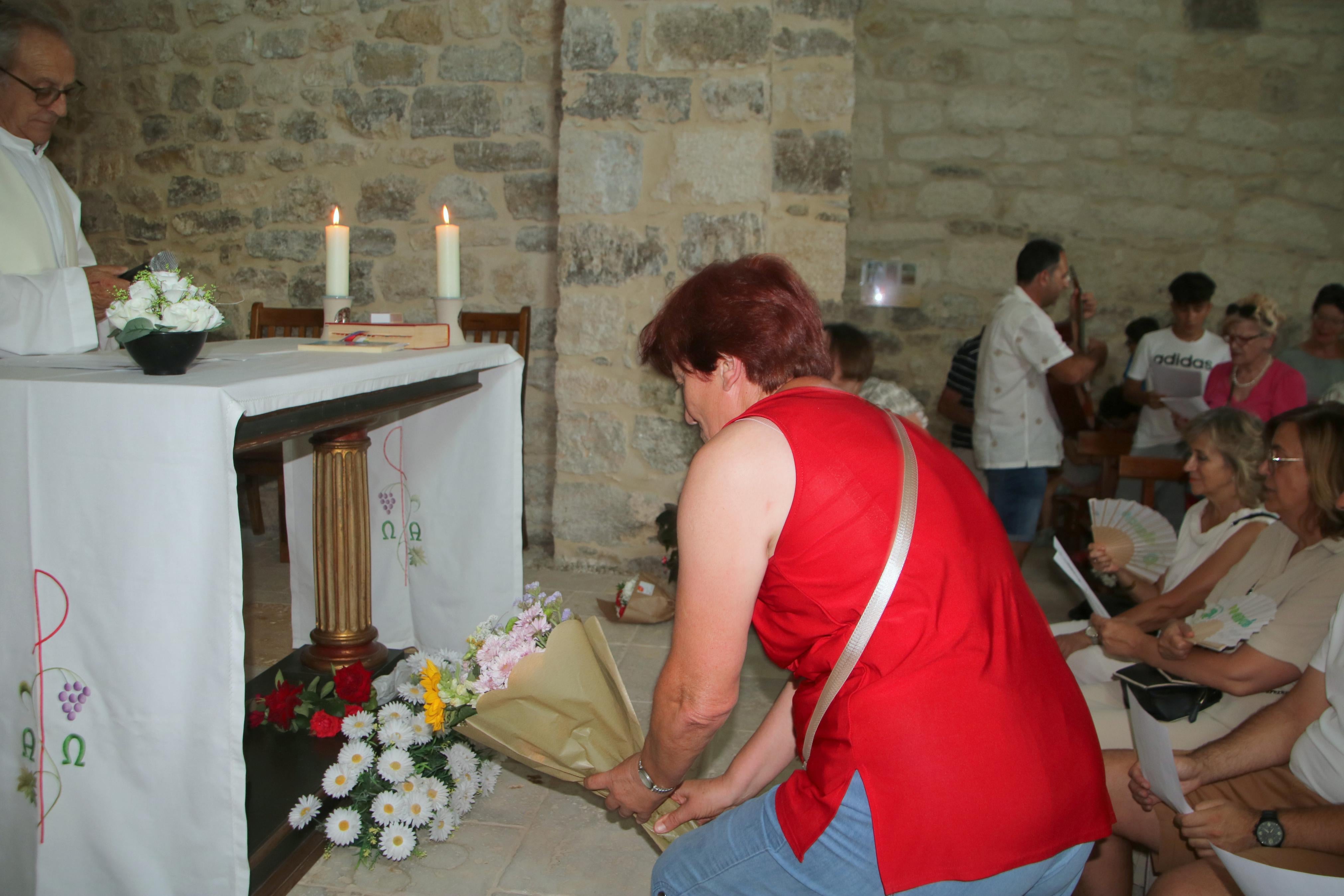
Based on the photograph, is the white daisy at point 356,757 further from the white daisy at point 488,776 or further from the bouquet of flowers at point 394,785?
the white daisy at point 488,776

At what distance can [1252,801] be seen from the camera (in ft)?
5.37

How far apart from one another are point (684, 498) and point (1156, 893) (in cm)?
109

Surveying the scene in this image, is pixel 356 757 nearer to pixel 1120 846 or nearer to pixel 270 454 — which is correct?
pixel 1120 846

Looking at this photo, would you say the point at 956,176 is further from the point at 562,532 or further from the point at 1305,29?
the point at 562,532

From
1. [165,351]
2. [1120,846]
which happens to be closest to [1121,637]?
[1120,846]

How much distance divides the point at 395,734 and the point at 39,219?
1459 millimetres

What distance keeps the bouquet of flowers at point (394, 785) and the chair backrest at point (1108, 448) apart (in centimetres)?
336

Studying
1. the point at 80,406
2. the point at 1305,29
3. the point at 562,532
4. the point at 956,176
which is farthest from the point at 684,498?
the point at 1305,29

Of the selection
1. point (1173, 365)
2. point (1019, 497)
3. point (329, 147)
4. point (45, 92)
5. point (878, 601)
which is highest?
point (329, 147)

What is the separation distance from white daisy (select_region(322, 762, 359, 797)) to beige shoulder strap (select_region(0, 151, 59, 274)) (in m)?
1.26

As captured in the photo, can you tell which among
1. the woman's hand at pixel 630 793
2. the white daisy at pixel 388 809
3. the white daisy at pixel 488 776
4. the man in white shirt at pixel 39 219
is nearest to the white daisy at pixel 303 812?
the white daisy at pixel 388 809

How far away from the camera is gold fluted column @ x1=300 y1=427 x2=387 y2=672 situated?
229 centimetres

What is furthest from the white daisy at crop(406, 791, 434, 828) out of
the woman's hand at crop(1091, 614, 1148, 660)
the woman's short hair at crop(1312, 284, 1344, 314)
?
the woman's short hair at crop(1312, 284, 1344, 314)

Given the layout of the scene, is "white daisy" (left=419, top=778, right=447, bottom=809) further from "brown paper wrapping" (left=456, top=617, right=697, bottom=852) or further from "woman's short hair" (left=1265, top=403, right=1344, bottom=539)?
"woman's short hair" (left=1265, top=403, right=1344, bottom=539)
